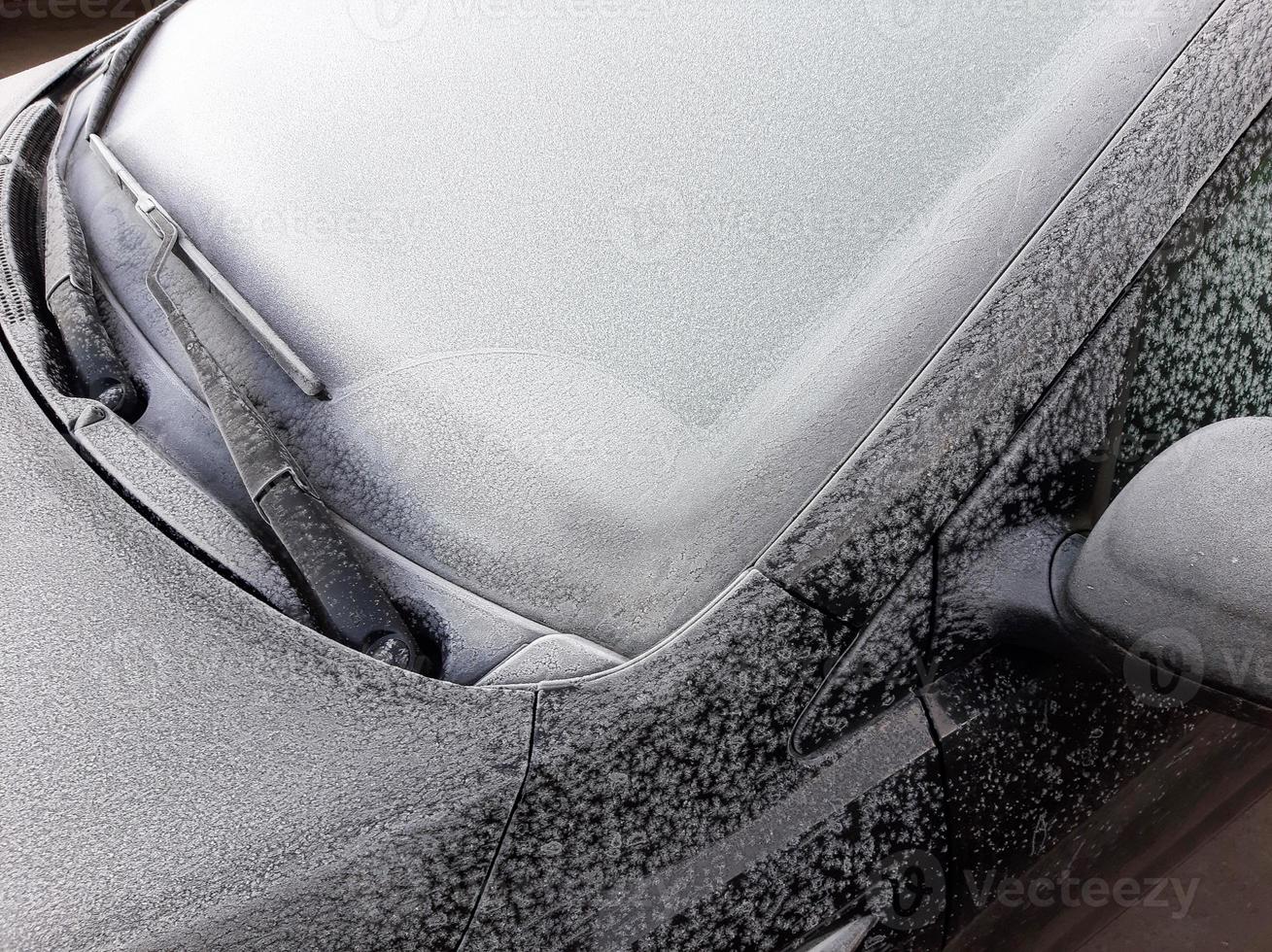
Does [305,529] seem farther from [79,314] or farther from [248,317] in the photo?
[79,314]

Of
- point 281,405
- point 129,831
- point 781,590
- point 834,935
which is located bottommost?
point 834,935

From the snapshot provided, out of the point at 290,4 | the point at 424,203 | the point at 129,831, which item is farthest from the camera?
the point at 290,4

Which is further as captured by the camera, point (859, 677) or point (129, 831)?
point (859, 677)

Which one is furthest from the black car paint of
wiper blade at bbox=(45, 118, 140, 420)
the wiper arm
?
wiper blade at bbox=(45, 118, 140, 420)

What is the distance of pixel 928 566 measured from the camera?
1.04 meters

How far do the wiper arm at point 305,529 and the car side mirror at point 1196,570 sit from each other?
2.21 ft

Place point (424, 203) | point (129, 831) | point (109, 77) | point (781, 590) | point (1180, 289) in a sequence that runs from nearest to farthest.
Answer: point (129, 831) < point (781, 590) < point (1180, 289) < point (424, 203) < point (109, 77)

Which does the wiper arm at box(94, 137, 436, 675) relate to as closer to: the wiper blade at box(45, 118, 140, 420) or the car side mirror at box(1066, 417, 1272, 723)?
the wiper blade at box(45, 118, 140, 420)

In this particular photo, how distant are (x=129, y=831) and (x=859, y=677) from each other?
67 cm

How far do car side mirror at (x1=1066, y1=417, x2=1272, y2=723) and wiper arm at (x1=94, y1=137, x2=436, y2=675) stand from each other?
0.67 metres

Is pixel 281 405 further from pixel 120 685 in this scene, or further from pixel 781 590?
pixel 781 590

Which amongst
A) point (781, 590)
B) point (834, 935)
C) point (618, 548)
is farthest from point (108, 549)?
point (834, 935)

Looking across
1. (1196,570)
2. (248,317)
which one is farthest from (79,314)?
(1196,570)

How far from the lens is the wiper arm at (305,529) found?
1045 millimetres
